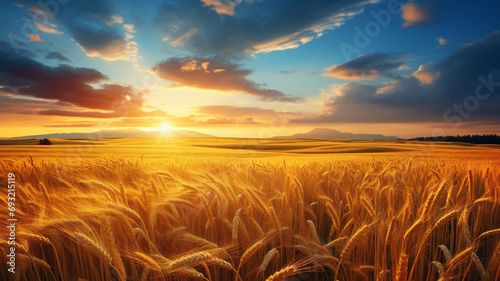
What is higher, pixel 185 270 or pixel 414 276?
pixel 185 270

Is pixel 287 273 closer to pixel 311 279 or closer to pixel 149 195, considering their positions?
pixel 311 279

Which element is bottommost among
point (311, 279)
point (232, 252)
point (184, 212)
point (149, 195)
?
point (311, 279)

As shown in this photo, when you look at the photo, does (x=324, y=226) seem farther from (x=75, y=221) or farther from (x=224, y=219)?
(x=75, y=221)

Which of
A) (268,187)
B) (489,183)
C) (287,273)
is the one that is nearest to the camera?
(287,273)

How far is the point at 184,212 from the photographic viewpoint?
7.39 feet

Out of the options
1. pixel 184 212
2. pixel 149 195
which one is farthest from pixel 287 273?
pixel 149 195

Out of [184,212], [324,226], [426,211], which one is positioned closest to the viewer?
[426,211]

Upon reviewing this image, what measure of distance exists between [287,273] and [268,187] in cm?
205

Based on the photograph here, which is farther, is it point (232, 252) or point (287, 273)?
point (232, 252)

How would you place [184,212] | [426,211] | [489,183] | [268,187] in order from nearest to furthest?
[426,211]
[184,212]
[268,187]
[489,183]

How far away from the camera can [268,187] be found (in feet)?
10.3

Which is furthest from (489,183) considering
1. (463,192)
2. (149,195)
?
(149,195)

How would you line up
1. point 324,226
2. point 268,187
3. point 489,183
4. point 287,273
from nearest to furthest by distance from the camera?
point 287,273 → point 324,226 → point 268,187 → point 489,183

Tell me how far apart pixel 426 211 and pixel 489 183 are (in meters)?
2.86
